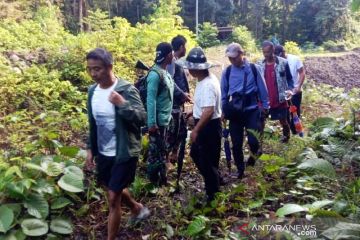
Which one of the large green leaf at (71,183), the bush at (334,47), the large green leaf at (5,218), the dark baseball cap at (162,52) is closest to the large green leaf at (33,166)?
the large green leaf at (71,183)

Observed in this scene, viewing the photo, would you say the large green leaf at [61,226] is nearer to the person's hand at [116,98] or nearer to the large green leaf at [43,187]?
the large green leaf at [43,187]

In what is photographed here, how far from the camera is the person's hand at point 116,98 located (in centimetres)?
323

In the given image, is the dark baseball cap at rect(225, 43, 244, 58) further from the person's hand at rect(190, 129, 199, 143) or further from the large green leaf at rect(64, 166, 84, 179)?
the large green leaf at rect(64, 166, 84, 179)

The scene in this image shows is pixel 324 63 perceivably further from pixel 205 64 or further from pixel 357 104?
pixel 205 64

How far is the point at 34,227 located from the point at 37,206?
0.26 meters

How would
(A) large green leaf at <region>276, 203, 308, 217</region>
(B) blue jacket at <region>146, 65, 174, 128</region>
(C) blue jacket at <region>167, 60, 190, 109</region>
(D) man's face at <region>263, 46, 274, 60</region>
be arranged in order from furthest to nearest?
1. (D) man's face at <region>263, 46, 274, 60</region>
2. (C) blue jacket at <region>167, 60, 190, 109</region>
3. (B) blue jacket at <region>146, 65, 174, 128</region>
4. (A) large green leaf at <region>276, 203, 308, 217</region>

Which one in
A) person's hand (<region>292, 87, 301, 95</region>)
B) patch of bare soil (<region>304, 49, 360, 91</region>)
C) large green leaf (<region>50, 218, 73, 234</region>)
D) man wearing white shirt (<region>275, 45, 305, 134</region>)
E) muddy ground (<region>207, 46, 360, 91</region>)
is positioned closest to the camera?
large green leaf (<region>50, 218, 73, 234</region>)

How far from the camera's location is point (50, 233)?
12.7 ft

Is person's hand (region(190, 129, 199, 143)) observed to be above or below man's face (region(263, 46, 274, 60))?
below

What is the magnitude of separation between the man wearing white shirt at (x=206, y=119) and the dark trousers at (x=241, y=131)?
846 millimetres

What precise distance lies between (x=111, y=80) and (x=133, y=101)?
0.89ft

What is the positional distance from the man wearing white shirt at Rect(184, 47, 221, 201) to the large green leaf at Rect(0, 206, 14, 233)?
6.40ft

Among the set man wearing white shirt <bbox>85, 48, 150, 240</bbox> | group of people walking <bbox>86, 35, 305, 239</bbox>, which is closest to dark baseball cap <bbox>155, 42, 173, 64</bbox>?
group of people walking <bbox>86, 35, 305, 239</bbox>

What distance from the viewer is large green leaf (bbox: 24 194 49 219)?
3922 mm
